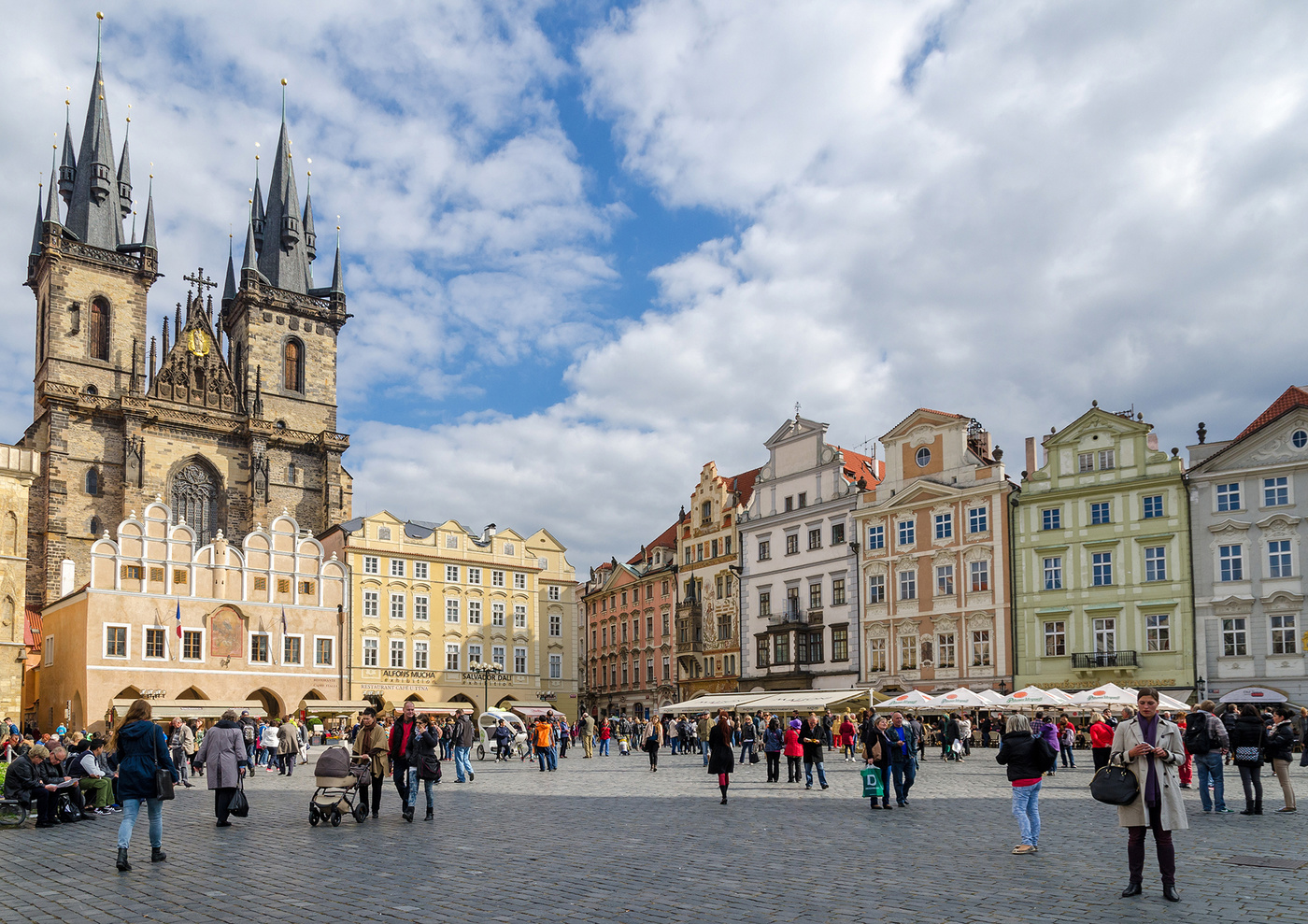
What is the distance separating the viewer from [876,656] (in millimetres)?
52969

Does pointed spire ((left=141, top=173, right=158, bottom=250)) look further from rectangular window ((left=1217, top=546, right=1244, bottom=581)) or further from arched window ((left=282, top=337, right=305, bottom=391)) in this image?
rectangular window ((left=1217, top=546, right=1244, bottom=581))

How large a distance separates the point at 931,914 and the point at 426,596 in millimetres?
57920

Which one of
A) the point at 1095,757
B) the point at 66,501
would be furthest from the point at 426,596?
the point at 1095,757

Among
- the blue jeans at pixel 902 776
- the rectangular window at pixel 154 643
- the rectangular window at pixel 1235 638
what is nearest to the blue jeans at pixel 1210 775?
the blue jeans at pixel 902 776

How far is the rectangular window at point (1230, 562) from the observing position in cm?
4328

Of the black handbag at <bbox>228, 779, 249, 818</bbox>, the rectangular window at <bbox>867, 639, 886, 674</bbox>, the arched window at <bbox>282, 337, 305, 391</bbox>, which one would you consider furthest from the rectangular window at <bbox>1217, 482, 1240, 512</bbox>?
the arched window at <bbox>282, 337, 305, 391</bbox>

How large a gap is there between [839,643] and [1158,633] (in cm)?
1448

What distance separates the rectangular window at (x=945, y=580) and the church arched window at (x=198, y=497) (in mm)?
40579

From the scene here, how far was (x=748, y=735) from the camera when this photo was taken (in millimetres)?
34594

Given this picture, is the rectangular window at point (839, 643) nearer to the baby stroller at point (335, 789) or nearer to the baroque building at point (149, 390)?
the baroque building at point (149, 390)

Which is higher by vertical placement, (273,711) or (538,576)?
(538,576)

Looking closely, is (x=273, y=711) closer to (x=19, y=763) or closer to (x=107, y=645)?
(x=107, y=645)

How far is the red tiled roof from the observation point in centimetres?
4331

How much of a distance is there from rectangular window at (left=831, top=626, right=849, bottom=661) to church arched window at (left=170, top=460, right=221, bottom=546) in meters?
35.8
